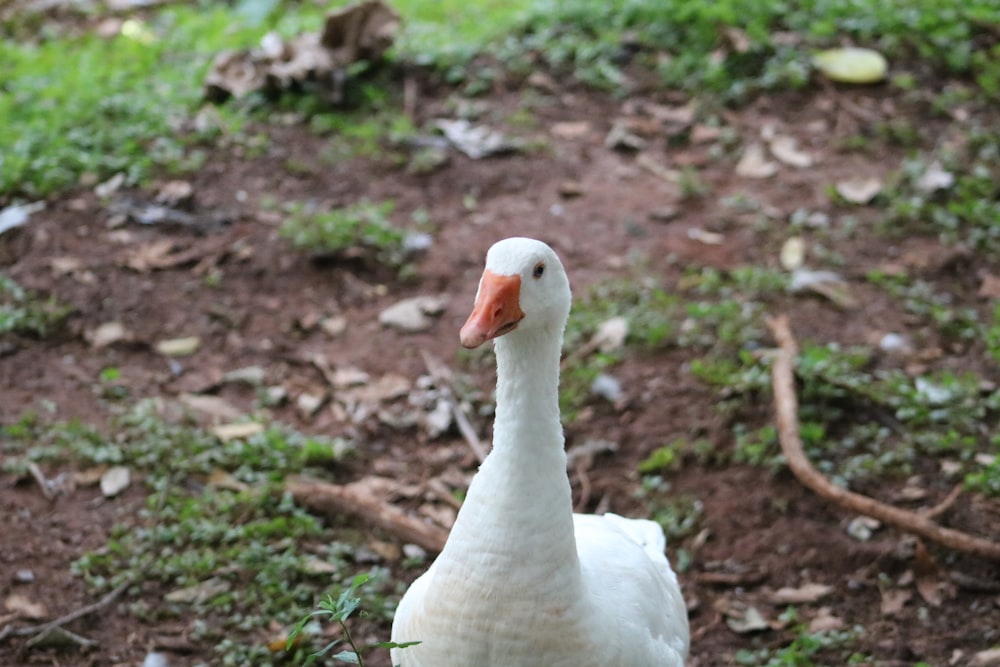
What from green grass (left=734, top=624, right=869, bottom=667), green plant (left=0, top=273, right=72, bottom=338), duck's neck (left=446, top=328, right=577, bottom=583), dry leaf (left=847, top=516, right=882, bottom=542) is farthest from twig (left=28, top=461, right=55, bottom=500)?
dry leaf (left=847, top=516, right=882, bottom=542)

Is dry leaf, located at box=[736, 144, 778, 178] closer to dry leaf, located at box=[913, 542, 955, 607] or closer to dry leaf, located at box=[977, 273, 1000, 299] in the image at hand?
dry leaf, located at box=[977, 273, 1000, 299]

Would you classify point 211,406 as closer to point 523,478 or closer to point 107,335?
point 107,335

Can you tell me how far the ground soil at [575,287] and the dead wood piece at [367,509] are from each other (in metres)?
0.40

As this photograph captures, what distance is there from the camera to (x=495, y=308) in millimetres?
2482

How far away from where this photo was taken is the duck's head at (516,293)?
2.48m

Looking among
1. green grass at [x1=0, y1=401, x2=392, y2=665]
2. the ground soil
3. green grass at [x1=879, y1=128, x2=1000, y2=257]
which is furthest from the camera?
green grass at [x1=879, y1=128, x2=1000, y2=257]

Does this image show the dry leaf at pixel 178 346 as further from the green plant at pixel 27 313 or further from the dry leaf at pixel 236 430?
the dry leaf at pixel 236 430

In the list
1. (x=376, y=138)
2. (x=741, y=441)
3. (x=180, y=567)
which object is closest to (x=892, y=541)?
(x=741, y=441)

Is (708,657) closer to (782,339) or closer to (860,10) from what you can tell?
(782,339)

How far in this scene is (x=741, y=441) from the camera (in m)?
4.26

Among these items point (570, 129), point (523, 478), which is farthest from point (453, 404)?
point (570, 129)

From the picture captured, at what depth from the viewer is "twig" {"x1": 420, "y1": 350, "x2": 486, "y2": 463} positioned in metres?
4.41

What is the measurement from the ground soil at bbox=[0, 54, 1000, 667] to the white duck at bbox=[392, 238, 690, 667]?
3.79 ft

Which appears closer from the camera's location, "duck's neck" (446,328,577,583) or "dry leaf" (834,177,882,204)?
"duck's neck" (446,328,577,583)
